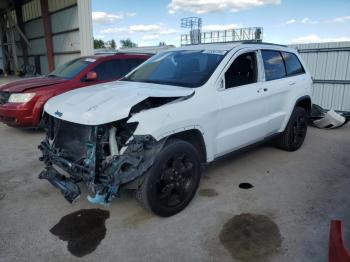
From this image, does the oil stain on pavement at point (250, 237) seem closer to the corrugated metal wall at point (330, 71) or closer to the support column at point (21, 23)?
the corrugated metal wall at point (330, 71)

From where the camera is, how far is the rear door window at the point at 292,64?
17.4 feet

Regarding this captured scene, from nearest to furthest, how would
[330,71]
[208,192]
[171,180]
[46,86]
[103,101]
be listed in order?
[103,101]
[171,180]
[208,192]
[46,86]
[330,71]

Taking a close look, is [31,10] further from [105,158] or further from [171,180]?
[171,180]

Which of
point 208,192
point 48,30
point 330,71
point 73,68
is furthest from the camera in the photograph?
point 48,30

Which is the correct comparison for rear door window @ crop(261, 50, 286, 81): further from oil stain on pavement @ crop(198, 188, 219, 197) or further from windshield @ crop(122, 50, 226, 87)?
oil stain on pavement @ crop(198, 188, 219, 197)

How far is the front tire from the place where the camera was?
3.15 metres

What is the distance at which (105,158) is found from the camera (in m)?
3.08

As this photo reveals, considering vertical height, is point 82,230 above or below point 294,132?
below

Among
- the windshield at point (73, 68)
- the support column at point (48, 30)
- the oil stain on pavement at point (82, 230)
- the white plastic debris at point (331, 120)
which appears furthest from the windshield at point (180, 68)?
the support column at point (48, 30)

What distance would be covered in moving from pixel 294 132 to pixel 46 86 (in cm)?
500

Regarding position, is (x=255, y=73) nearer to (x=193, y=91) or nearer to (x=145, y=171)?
(x=193, y=91)

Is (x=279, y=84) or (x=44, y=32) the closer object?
(x=279, y=84)

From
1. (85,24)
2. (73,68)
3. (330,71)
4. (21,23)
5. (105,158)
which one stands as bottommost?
(105,158)

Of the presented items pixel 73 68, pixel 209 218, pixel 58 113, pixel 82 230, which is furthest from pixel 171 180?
pixel 73 68
